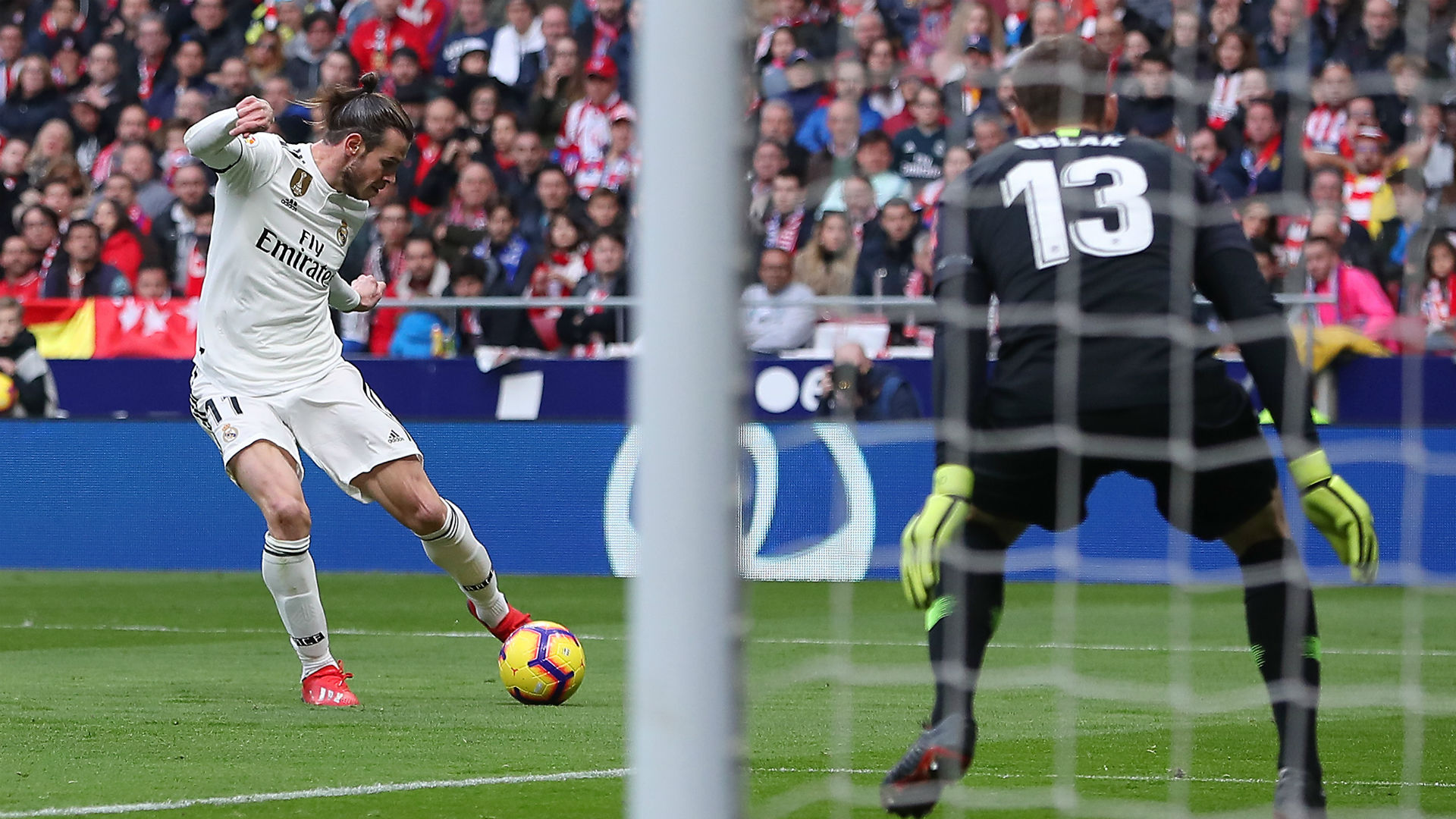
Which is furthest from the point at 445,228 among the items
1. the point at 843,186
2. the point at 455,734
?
the point at 455,734

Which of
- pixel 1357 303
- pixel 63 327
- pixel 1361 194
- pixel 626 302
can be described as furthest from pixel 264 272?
pixel 63 327

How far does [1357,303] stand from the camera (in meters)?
9.44

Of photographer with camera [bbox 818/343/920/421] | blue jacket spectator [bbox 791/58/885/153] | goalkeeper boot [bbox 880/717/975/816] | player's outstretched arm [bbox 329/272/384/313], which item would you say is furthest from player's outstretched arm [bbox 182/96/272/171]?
photographer with camera [bbox 818/343/920/421]

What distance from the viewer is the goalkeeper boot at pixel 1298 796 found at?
4.10 metres

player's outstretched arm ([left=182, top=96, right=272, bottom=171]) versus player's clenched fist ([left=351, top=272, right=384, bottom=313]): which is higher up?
player's outstretched arm ([left=182, top=96, right=272, bottom=171])

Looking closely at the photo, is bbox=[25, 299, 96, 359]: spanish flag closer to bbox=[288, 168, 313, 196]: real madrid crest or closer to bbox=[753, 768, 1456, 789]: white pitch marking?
bbox=[288, 168, 313, 196]: real madrid crest

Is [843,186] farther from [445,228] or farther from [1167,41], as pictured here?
[445,228]

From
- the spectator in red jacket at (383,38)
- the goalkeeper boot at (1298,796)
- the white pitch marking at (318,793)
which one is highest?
the spectator in red jacket at (383,38)

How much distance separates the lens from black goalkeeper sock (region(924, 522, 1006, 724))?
4309 millimetres

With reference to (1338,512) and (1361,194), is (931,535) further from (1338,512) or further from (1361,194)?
(1361,194)

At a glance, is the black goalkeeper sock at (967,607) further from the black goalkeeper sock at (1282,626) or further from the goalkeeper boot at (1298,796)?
the goalkeeper boot at (1298,796)

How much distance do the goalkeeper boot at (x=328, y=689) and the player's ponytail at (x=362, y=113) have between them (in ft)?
5.31

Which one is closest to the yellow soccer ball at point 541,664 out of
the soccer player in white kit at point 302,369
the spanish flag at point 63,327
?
the soccer player in white kit at point 302,369

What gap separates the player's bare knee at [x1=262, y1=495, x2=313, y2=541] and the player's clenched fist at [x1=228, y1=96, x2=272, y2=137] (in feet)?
3.69
